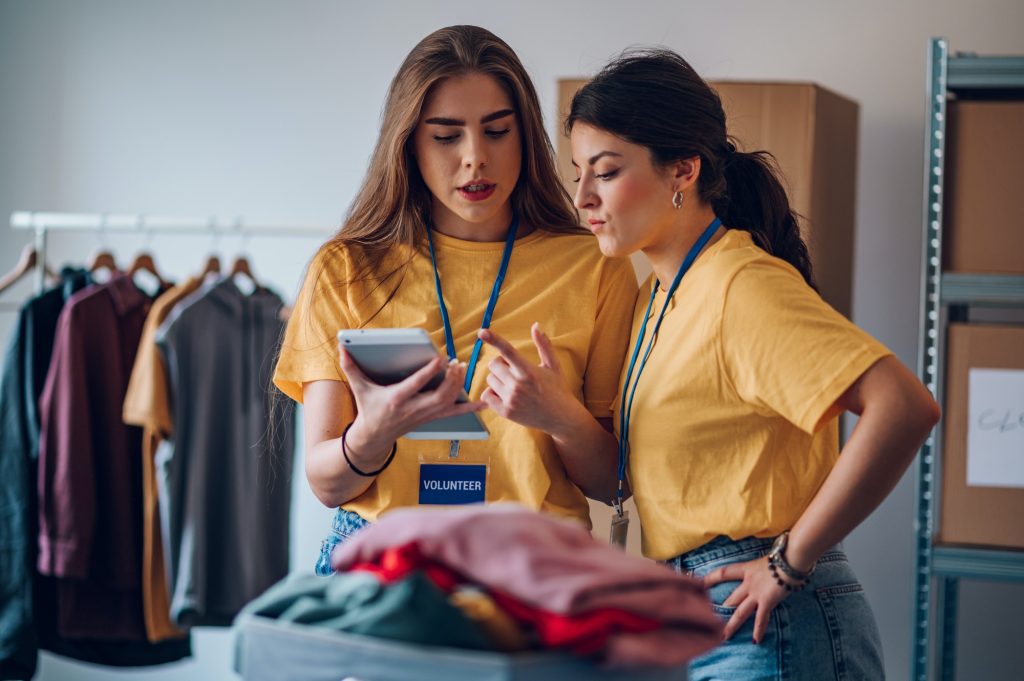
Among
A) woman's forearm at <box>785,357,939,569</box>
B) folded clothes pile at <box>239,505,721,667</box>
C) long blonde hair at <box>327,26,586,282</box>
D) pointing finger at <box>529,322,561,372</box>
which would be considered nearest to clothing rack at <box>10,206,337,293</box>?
long blonde hair at <box>327,26,586,282</box>

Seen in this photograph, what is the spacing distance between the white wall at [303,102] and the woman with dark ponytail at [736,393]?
1531 millimetres

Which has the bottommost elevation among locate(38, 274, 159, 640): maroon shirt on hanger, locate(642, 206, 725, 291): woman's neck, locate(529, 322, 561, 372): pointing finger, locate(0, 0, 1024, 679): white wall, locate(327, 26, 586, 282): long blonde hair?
locate(38, 274, 159, 640): maroon shirt on hanger

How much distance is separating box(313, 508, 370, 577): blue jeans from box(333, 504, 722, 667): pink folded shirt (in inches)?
24.2

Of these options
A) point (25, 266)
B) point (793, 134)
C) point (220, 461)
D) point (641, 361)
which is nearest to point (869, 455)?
point (641, 361)

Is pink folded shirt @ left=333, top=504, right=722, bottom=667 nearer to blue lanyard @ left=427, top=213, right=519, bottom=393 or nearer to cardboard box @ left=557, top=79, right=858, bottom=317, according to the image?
blue lanyard @ left=427, top=213, right=519, bottom=393

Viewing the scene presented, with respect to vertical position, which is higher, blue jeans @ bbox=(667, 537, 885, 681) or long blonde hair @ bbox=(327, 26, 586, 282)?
long blonde hair @ bbox=(327, 26, 586, 282)

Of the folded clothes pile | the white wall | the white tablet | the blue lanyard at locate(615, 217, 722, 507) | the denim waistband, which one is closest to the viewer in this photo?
the folded clothes pile

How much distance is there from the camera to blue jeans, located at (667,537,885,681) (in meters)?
1.25

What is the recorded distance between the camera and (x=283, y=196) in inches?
134

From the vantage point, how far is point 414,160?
5.17 feet

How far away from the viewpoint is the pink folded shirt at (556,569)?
751 mm

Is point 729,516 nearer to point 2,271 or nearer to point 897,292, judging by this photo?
point 897,292

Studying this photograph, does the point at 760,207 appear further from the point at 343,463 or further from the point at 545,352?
the point at 343,463

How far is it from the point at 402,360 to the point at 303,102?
7.62 ft
